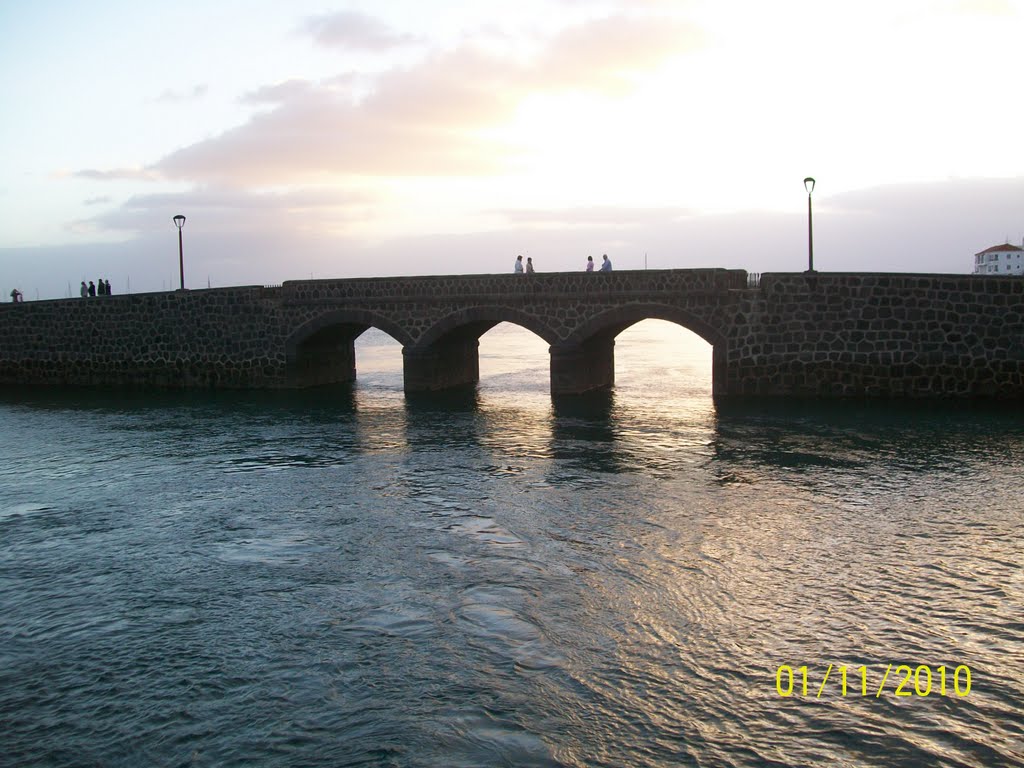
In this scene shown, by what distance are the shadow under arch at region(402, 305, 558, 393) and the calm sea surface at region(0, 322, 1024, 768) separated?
8.73 m

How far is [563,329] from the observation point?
87.2ft

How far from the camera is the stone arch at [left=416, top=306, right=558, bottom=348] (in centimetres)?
2672

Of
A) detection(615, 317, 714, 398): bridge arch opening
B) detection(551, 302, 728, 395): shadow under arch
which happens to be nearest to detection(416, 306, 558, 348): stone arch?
detection(551, 302, 728, 395): shadow under arch

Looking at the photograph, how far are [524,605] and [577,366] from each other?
18.4 meters

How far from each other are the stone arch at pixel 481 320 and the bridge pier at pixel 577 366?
558 millimetres

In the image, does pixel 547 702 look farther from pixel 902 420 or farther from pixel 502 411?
pixel 502 411

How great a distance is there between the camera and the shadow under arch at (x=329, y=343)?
95.3 ft

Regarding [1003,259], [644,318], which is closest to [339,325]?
[644,318]

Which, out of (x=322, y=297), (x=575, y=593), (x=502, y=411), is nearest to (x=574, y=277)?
(x=502, y=411)

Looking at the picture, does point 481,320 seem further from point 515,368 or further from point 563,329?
point 515,368
